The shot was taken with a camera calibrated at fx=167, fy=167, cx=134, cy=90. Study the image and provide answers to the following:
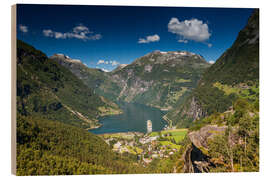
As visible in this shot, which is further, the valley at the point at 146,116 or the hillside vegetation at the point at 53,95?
the hillside vegetation at the point at 53,95

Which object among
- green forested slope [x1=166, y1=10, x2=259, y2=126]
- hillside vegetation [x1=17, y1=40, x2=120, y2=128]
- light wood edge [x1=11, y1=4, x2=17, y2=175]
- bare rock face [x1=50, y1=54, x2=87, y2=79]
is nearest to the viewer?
light wood edge [x1=11, y1=4, x2=17, y2=175]

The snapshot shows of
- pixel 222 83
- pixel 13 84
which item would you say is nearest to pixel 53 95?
pixel 222 83

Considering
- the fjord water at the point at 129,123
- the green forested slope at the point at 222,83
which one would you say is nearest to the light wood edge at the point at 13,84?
the green forested slope at the point at 222,83

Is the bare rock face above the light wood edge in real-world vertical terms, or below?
above

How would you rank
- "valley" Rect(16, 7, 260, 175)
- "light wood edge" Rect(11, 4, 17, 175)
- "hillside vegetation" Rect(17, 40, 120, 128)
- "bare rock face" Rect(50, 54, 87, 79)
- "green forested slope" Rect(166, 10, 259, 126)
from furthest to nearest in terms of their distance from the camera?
1. "bare rock face" Rect(50, 54, 87, 79)
2. "hillside vegetation" Rect(17, 40, 120, 128)
3. "green forested slope" Rect(166, 10, 259, 126)
4. "valley" Rect(16, 7, 260, 175)
5. "light wood edge" Rect(11, 4, 17, 175)

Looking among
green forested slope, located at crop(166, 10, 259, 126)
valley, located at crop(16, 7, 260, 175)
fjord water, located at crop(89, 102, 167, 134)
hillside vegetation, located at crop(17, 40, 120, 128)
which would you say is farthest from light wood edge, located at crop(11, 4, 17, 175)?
hillside vegetation, located at crop(17, 40, 120, 128)

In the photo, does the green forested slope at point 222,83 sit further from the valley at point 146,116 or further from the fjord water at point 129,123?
the fjord water at point 129,123

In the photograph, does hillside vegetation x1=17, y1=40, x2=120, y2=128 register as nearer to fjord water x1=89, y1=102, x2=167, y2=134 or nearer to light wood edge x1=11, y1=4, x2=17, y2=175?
fjord water x1=89, y1=102, x2=167, y2=134

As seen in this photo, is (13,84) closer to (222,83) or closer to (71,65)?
(222,83)
